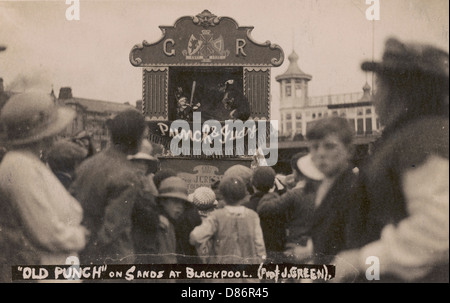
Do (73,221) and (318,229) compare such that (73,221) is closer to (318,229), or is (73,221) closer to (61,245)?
(61,245)

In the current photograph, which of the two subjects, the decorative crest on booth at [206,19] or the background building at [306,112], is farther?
the decorative crest on booth at [206,19]

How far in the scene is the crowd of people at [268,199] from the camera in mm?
5586

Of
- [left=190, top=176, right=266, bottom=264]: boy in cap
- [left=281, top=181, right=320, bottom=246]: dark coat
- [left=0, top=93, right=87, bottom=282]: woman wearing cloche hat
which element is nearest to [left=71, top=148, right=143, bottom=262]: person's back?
[left=0, top=93, right=87, bottom=282]: woman wearing cloche hat

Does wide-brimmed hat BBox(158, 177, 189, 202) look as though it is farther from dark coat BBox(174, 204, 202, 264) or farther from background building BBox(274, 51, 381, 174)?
background building BBox(274, 51, 381, 174)

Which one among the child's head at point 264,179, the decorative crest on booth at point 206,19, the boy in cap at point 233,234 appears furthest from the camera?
the decorative crest on booth at point 206,19

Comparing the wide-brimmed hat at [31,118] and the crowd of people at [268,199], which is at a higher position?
the wide-brimmed hat at [31,118]

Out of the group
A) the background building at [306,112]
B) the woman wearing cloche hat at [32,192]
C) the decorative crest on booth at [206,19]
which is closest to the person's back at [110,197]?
the woman wearing cloche hat at [32,192]

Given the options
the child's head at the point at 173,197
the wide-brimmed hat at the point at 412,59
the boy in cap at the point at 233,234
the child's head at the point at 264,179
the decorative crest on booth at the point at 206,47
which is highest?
the decorative crest on booth at the point at 206,47

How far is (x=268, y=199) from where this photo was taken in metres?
5.64

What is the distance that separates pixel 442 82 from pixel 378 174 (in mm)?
1011

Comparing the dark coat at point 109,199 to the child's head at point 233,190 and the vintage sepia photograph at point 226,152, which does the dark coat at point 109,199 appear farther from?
the child's head at point 233,190

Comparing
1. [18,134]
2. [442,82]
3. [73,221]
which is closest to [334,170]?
[442,82]

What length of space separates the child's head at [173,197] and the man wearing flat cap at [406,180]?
1.48 metres
